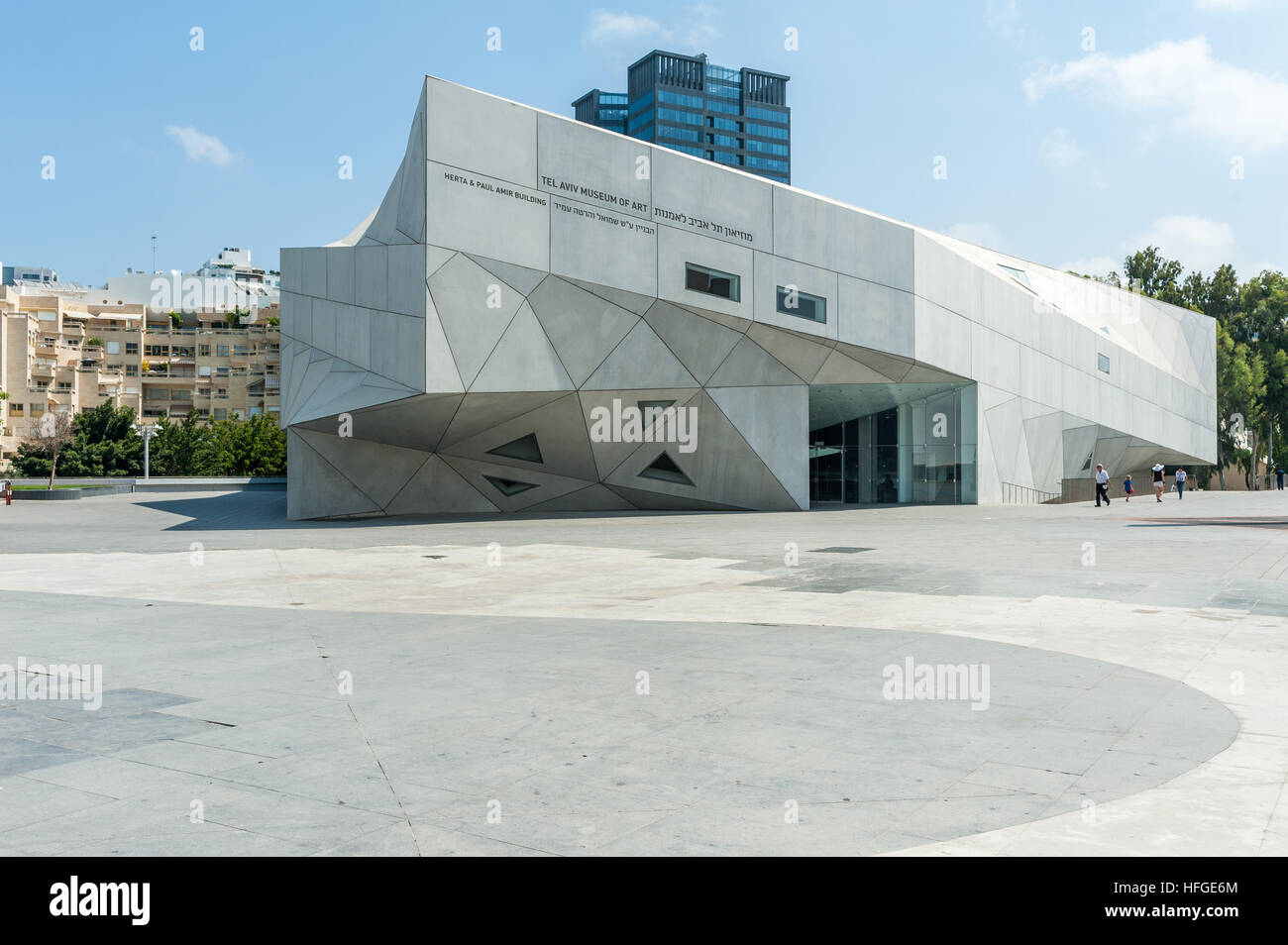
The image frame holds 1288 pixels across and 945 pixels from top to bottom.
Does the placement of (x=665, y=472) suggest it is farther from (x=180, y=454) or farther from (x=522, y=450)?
(x=180, y=454)

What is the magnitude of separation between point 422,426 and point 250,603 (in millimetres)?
17768

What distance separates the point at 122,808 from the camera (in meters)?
4.29

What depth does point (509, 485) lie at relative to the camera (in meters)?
32.7

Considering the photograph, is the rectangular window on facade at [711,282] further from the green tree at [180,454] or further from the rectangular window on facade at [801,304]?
the green tree at [180,454]

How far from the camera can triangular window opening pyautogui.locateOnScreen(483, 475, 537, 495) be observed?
32550mm

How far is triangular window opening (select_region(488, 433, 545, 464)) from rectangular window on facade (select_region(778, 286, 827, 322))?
899 cm

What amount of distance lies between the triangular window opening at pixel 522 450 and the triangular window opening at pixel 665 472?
11.5 ft

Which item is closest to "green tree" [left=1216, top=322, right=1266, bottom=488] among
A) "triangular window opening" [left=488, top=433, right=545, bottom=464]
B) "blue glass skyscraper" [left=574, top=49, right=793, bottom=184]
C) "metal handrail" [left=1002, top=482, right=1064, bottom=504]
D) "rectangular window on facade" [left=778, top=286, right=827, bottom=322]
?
"metal handrail" [left=1002, top=482, right=1064, bottom=504]

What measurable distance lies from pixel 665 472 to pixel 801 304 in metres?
7.02

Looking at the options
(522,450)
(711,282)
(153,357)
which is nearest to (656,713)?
(711,282)

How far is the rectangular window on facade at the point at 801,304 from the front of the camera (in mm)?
31344

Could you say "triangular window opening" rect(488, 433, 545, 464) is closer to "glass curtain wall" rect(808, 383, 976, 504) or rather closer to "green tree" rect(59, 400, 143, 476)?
"glass curtain wall" rect(808, 383, 976, 504)
